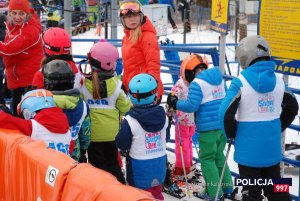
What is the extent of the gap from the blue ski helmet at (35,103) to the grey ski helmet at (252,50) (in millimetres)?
1472

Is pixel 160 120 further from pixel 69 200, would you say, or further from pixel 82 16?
pixel 82 16

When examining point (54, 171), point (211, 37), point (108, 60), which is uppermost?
point (108, 60)

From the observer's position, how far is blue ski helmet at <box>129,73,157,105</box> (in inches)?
153

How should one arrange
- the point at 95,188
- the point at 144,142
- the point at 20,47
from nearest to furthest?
the point at 95,188 → the point at 144,142 → the point at 20,47

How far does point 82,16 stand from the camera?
2147 cm

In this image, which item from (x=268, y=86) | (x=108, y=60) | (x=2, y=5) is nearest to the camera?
(x=268, y=86)

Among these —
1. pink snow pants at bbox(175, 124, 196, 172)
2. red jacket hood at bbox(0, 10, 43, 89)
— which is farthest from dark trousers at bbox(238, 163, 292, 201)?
red jacket hood at bbox(0, 10, 43, 89)

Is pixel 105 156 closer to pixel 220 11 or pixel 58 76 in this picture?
pixel 58 76

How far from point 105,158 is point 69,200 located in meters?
2.12

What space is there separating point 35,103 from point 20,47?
2.16 metres

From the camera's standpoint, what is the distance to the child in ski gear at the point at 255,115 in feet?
12.2

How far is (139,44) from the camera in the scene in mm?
4738

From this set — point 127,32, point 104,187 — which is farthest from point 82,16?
point 104,187

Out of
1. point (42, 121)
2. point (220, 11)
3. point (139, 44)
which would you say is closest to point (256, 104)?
point (139, 44)
